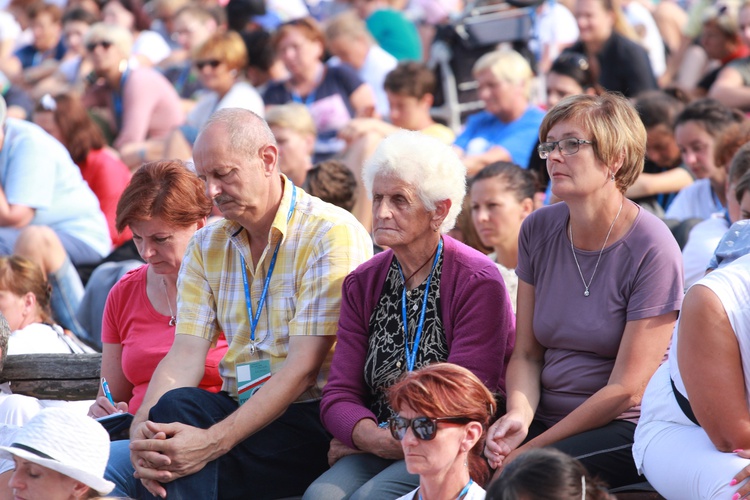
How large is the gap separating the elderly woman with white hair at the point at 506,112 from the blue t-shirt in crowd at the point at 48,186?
8.09ft

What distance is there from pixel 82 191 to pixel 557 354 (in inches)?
171

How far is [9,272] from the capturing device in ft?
17.5

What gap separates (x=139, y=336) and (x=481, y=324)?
61.3 inches

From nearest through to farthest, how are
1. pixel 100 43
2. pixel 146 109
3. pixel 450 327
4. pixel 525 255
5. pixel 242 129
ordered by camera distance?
pixel 450 327 → pixel 525 255 → pixel 242 129 → pixel 146 109 → pixel 100 43

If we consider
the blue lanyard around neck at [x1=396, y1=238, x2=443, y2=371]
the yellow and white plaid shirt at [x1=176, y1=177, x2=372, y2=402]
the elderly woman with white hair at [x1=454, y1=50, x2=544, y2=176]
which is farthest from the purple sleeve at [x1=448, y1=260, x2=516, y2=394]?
the elderly woman with white hair at [x1=454, y1=50, x2=544, y2=176]

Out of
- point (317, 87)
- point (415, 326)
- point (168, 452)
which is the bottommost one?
point (317, 87)

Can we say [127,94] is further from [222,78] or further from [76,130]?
[76,130]

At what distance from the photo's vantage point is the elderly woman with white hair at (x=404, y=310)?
3607 millimetres

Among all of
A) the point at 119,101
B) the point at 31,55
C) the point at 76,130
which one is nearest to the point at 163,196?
the point at 76,130

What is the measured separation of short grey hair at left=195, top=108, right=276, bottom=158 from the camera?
154 inches

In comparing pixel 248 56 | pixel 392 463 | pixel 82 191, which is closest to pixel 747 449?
pixel 392 463

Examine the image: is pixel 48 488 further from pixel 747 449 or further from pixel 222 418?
pixel 747 449

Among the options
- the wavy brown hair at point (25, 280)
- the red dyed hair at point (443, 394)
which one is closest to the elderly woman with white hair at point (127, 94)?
the wavy brown hair at point (25, 280)

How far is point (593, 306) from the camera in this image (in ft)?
11.7
